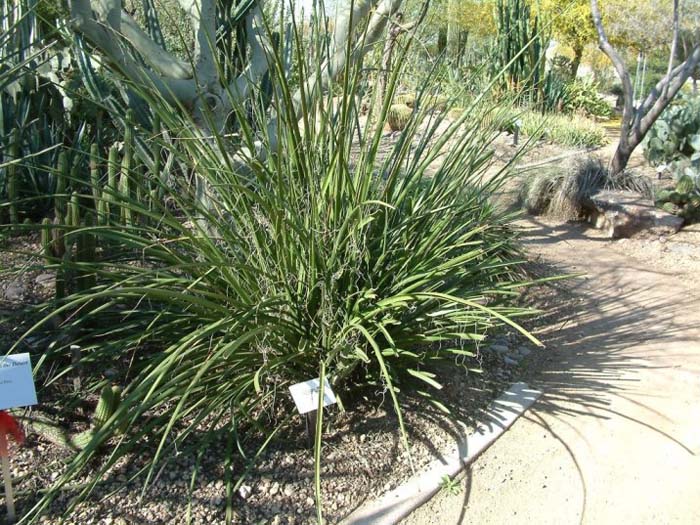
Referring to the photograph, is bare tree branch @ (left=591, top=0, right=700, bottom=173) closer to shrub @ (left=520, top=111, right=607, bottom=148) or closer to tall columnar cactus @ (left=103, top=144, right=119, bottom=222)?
shrub @ (left=520, top=111, right=607, bottom=148)

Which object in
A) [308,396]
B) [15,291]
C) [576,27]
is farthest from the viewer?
[576,27]

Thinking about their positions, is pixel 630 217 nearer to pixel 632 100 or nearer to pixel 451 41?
pixel 632 100

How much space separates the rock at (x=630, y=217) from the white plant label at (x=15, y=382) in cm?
631

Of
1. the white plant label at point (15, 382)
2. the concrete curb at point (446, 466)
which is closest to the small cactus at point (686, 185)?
the concrete curb at point (446, 466)

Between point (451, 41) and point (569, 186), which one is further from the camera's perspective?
point (451, 41)

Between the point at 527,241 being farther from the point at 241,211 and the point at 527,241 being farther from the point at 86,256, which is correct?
the point at 86,256

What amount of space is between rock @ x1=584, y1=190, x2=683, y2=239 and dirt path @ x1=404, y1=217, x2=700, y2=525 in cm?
204

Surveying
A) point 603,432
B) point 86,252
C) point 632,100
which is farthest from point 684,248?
point 86,252

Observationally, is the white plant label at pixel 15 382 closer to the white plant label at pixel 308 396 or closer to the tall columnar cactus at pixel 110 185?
the tall columnar cactus at pixel 110 185

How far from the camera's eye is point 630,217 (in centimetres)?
701

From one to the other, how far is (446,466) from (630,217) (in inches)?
201

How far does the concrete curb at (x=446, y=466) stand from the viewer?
8.38 ft

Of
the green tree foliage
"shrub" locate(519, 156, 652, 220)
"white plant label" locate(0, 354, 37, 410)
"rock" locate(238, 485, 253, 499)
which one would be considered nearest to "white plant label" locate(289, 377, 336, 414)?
"rock" locate(238, 485, 253, 499)

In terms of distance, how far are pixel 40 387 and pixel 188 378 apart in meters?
0.83
